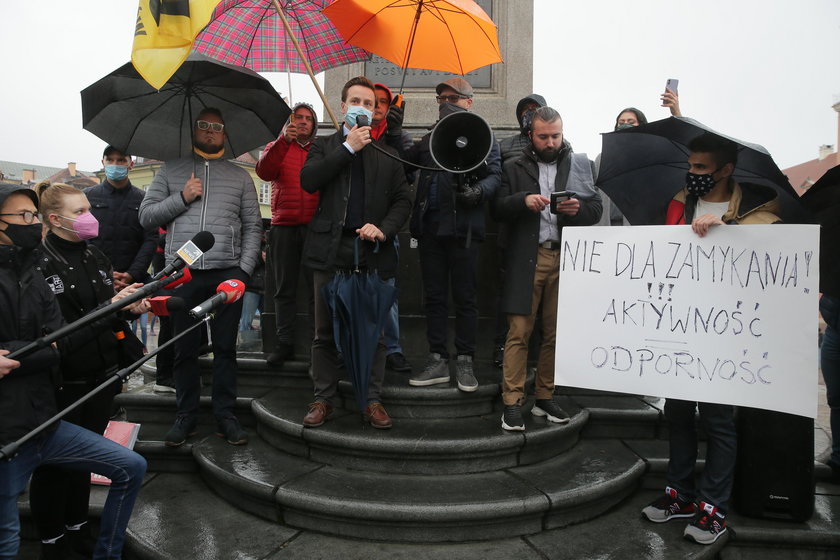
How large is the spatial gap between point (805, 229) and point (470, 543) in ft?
7.97

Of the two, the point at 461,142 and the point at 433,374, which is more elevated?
the point at 461,142

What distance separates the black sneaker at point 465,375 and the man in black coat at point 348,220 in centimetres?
64

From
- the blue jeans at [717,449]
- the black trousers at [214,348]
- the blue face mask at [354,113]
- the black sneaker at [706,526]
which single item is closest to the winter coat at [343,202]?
the blue face mask at [354,113]

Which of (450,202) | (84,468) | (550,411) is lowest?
(550,411)

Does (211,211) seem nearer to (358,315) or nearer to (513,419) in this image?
(358,315)

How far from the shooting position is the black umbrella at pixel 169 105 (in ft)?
13.4

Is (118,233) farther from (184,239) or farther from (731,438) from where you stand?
(731,438)

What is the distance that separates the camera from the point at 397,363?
15.4 ft

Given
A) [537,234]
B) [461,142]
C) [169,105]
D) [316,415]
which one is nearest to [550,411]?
[537,234]

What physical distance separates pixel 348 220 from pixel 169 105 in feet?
5.73

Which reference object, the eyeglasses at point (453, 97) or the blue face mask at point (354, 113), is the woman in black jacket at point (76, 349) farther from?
the eyeglasses at point (453, 97)

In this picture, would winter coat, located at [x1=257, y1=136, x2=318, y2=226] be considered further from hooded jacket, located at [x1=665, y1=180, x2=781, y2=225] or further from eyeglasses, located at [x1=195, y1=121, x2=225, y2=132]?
hooded jacket, located at [x1=665, y1=180, x2=781, y2=225]

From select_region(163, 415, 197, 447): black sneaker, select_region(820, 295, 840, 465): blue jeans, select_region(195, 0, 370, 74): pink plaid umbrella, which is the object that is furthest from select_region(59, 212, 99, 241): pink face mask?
select_region(820, 295, 840, 465): blue jeans

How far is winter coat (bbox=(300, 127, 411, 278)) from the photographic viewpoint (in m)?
3.72
